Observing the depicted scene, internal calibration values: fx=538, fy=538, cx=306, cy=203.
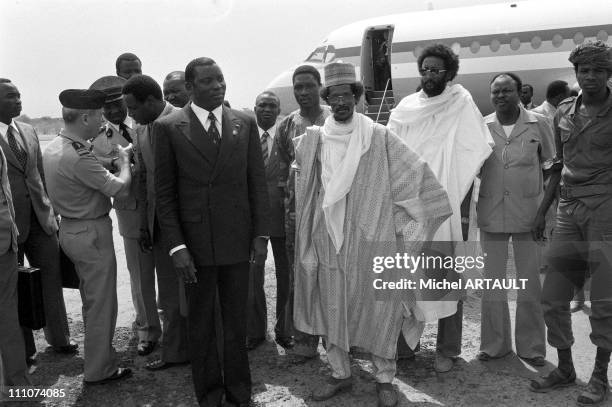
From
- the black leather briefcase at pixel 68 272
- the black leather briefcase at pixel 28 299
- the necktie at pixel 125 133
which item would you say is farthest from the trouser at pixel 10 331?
the necktie at pixel 125 133

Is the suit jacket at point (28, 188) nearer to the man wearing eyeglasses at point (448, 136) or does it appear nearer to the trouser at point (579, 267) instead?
the man wearing eyeglasses at point (448, 136)

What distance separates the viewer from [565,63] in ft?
42.6

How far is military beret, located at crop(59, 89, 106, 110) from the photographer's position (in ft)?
12.0

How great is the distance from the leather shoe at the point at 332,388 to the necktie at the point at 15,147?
9.54ft

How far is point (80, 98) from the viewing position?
3.70 meters

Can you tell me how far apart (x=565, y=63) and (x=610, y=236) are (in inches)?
445

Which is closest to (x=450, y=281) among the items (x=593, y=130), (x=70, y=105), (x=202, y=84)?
(x=593, y=130)

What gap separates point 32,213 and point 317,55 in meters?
12.7

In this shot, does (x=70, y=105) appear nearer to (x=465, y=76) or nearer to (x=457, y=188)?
(x=457, y=188)

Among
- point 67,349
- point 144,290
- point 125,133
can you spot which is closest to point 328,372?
point 144,290

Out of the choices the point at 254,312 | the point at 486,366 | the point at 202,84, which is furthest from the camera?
the point at 254,312

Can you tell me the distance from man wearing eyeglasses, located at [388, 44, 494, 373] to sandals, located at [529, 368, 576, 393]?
23.0 inches

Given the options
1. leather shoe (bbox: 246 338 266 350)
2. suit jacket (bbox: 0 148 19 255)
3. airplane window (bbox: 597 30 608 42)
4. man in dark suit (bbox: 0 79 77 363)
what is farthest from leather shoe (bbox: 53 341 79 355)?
airplane window (bbox: 597 30 608 42)

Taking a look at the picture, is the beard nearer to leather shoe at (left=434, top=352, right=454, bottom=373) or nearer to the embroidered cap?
the embroidered cap
